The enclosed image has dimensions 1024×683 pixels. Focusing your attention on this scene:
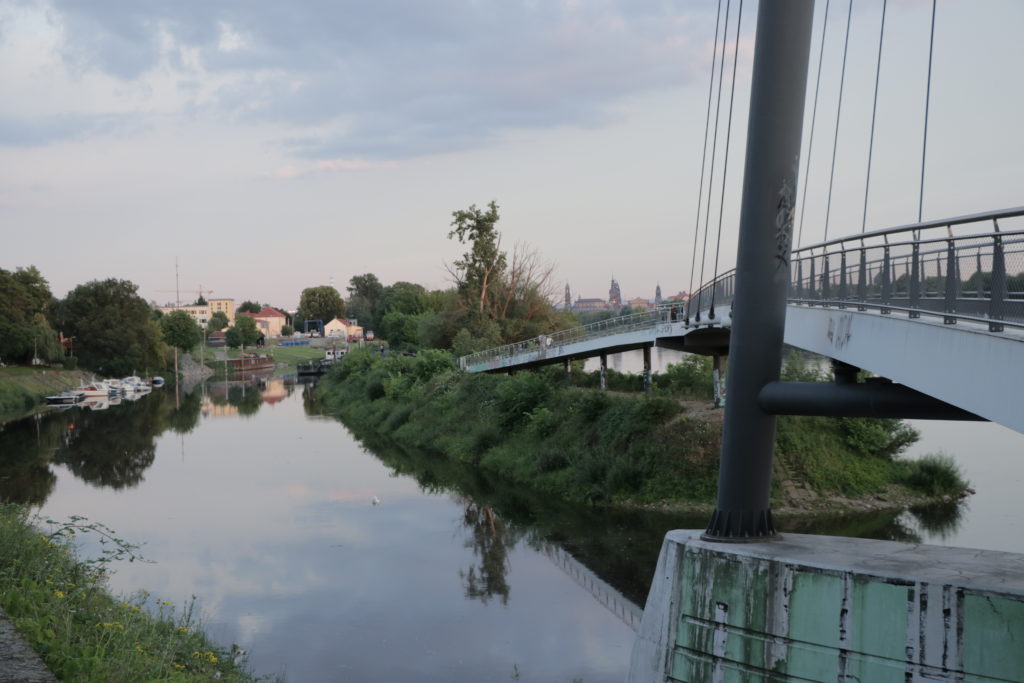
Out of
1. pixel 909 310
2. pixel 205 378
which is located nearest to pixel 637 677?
pixel 909 310

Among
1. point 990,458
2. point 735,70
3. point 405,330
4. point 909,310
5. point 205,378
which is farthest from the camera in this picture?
point 205,378

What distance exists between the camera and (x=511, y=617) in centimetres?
1822

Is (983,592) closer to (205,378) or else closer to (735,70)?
(735,70)

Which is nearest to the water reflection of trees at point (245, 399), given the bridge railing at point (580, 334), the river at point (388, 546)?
the bridge railing at point (580, 334)

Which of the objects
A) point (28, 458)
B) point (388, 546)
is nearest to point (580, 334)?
point (388, 546)

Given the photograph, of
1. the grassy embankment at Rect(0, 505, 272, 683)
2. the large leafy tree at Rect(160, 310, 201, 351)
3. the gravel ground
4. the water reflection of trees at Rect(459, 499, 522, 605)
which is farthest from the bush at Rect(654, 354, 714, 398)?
the large leafy tree at Rect(160, 310, 201, 351)

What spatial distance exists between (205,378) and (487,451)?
77897mm

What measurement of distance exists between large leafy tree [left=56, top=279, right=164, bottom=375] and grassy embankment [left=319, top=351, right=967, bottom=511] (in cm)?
5964

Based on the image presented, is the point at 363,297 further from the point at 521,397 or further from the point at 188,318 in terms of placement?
the point at 521,397

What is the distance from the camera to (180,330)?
11269 cm

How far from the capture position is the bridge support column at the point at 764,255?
12.7 meters

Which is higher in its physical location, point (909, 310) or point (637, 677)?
point (909, 310)

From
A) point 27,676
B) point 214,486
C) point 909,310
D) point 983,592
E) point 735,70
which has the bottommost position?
point 214,486

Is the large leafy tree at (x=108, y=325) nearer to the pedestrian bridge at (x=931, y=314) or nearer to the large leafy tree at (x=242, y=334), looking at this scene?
the large leafy tree at (x=242, y=334)
